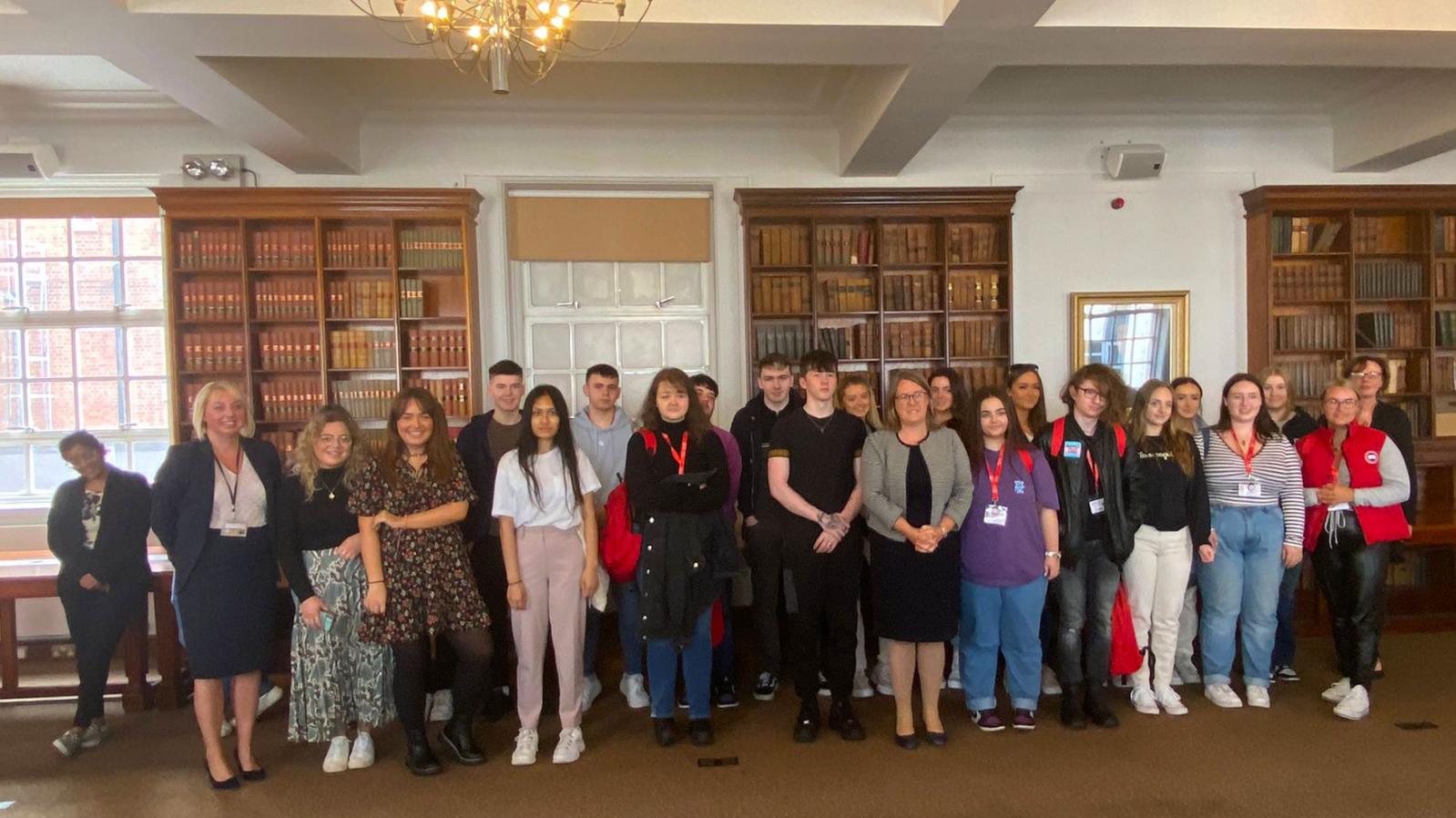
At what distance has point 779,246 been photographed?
5742 millimetres

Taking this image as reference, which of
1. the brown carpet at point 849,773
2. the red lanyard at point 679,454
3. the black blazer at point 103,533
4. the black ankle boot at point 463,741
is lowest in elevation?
the brown carpet at point 849,773

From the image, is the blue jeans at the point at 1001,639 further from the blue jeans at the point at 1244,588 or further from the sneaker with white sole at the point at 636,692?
the sneaker with white sole at the point at 636,692

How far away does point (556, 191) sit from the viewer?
18.9ft

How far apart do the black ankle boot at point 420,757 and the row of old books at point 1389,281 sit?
6505 millimetres

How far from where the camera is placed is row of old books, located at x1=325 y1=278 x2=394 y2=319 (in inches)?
217

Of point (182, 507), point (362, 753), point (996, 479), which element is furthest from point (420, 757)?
point (996, 479)

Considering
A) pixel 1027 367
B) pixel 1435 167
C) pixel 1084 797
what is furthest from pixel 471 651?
pixel 1435 167

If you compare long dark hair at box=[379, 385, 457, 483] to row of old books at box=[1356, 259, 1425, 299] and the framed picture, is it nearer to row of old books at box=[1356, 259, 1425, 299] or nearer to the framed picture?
the framed picture

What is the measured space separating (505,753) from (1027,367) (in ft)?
9.69

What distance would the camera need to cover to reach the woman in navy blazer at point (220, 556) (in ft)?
10.2

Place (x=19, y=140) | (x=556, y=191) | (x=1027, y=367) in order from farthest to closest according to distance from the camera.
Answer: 1. (x=556, y=191)
2. (x=19, y=140)
3. (x=1027, y=367)

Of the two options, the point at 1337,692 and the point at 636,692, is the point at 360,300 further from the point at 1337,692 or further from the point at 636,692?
the point at 1337,692

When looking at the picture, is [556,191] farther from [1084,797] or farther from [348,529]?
[1084,797]

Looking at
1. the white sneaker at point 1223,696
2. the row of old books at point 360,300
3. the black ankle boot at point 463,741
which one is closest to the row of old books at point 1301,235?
the white sneaker at point 1223,696
